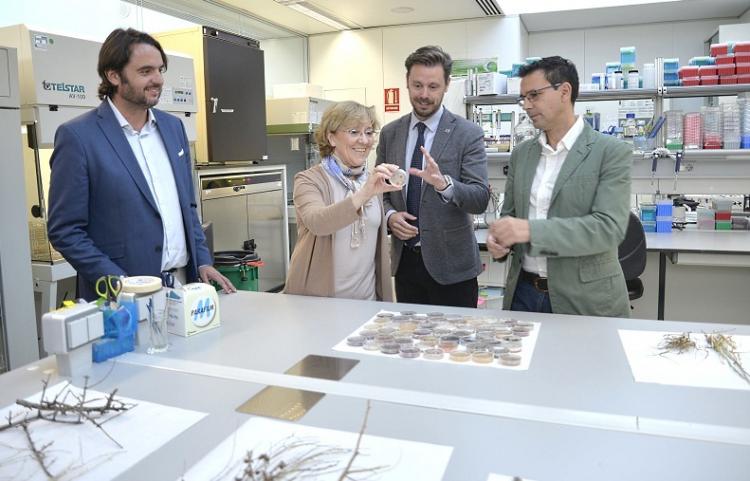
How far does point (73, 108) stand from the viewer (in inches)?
108

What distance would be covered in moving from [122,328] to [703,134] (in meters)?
3.58

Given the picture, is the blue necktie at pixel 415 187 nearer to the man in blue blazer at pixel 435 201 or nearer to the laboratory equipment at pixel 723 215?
the man in blue blazer at pixel 435 201

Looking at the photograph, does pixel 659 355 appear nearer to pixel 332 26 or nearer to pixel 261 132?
pixel 261 132

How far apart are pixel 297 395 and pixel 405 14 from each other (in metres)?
5.80

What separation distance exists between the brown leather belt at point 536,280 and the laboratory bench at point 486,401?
260 mm

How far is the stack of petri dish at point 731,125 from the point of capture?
11.8ft

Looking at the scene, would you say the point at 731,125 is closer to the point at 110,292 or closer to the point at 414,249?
the point at 414,249

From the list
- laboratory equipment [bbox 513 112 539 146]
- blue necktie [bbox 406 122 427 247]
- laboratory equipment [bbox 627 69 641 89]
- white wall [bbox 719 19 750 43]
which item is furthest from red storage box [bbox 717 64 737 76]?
white wall [bbox 719 19 750 43]

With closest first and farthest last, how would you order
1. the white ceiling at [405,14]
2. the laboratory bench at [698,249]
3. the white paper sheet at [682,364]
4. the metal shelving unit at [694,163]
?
1. the white paper sheet at [682,364]
2. the laboratory bench at [698,249]
3. the metal shelving unit at [694,163]
4. the white ceiling at [405,14]

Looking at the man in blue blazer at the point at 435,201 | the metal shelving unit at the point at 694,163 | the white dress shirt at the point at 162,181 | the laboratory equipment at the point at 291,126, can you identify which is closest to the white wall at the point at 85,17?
the laboratory equipment at the point at 291,126

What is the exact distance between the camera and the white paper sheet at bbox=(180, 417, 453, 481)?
89 centimetres

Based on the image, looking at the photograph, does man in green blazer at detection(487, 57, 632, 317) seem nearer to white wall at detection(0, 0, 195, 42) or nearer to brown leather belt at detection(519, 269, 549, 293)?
brown leather belt at detection(519, 269, 549, 293)

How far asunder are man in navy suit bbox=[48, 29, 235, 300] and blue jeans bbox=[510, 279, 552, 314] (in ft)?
3.27

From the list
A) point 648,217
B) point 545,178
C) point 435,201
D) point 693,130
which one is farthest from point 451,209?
point 693,130
